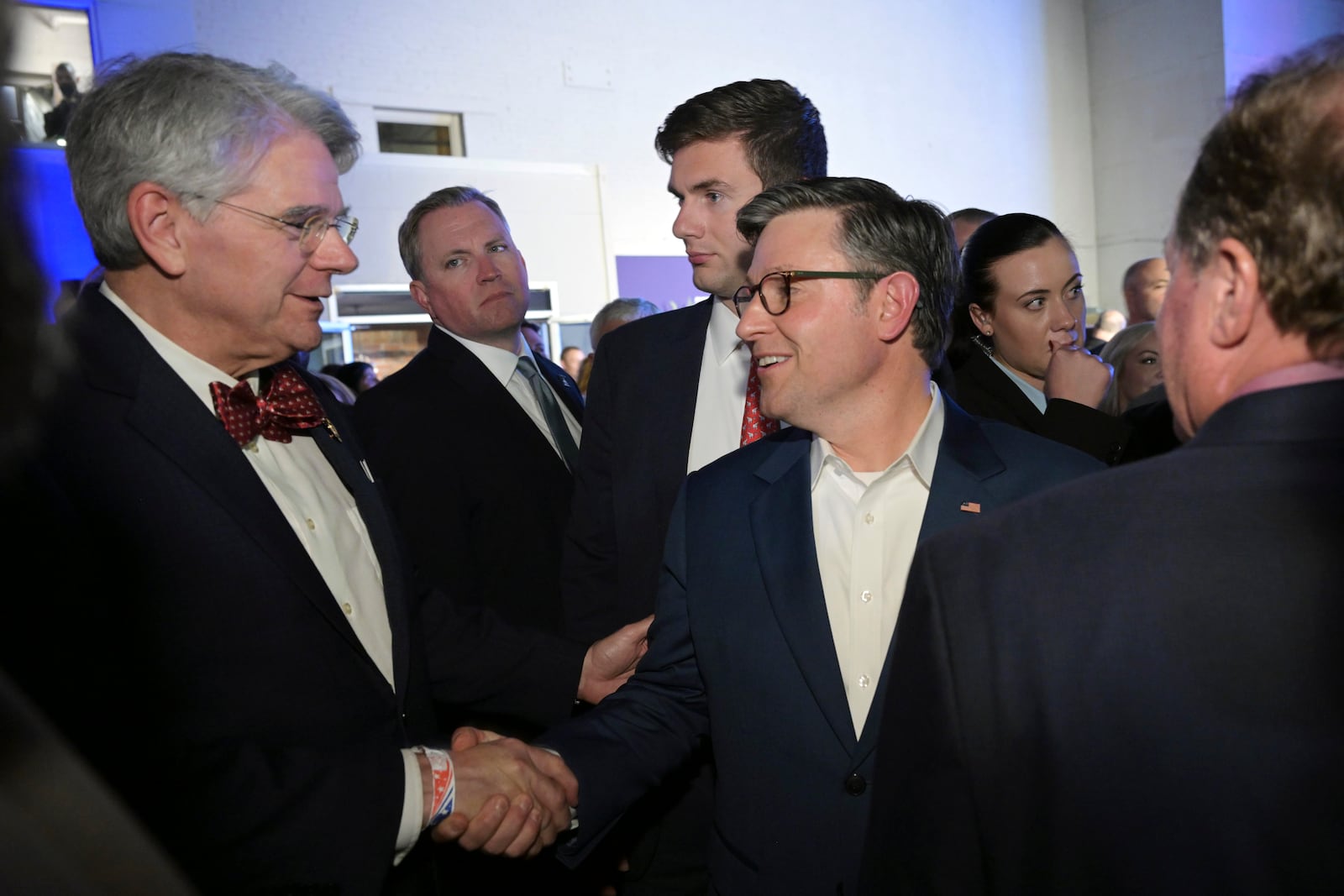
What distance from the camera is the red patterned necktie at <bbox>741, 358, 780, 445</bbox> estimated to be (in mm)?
2342

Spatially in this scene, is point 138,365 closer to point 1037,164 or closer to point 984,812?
point 984,812

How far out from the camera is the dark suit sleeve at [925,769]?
97cm

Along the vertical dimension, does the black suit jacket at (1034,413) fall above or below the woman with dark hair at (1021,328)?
below

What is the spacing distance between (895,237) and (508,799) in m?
1.25

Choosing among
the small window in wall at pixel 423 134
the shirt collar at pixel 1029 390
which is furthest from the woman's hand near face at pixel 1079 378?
the small window in wall at pixel 423 134

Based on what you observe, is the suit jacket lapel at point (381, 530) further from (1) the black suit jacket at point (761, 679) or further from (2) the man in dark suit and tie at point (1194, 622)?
(2) the man in dark suit and tie at point (1194, 622)

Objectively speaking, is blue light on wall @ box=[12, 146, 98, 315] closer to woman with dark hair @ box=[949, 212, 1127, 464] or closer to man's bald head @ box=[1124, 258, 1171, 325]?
woman with dark hair @ box=[949, 212, 1127, 464]

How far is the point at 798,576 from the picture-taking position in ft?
5.30

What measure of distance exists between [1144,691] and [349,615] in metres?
1.27

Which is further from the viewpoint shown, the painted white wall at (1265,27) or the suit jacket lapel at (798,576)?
the painted white wall at (1265,27)

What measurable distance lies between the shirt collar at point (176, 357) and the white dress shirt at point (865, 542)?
1.05 meters

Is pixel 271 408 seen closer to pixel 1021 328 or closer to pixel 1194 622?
pixel 1194 622

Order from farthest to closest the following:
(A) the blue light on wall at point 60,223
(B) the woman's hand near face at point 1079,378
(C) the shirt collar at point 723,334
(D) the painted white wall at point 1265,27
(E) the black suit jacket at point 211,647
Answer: (D) the painted white wall at point 1265,27
(A) the blue light on wall at point 60,223
(B) the woman's hand near face at point 1079,378
(C) the shirt collar at point 723,334
(E) the black suit jacket at point 211,647

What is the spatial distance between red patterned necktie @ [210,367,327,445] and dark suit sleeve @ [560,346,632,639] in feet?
2.64
